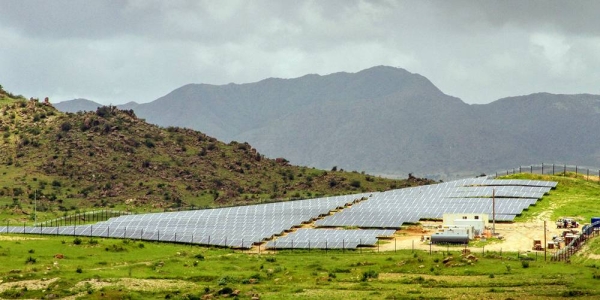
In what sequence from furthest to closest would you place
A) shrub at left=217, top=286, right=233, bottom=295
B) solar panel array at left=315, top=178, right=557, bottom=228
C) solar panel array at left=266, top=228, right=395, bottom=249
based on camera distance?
solar panel array at left=315, top=178, right=557, bottom=228 → solar panel array at left=266, top=228, right=395, bottom=249 → shrub at left=217, top=286, right=233, bottom=295

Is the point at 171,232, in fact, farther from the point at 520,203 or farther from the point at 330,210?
the point at 520,203

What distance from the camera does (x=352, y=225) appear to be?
477 ft

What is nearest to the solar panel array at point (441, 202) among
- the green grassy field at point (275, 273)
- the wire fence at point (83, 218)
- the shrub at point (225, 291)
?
the green grassy field at point (275, 273)

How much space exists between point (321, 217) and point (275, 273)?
47323 millimetres

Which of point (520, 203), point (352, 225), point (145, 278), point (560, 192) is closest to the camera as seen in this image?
point (145, 278)

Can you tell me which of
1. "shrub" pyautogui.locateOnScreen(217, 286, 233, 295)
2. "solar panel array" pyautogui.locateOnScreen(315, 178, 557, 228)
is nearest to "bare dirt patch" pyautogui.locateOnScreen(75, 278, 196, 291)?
"shrub" pyautogui.locateOnScreen(217, 286, 233, 295)

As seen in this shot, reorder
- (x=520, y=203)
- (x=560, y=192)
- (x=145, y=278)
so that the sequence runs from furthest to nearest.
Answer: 1. (x=560, y=192)
2. (x=520, y=203)
3. (x=145, y=278)

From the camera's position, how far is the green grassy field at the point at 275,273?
94.6 m

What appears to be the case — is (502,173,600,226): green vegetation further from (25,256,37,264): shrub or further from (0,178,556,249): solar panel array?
(25,256,37,264): shrub

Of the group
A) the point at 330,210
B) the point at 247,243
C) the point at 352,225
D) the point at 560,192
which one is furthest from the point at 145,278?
the point at 560,192

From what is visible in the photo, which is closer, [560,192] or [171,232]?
[171,232]

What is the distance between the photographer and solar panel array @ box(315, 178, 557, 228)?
148m

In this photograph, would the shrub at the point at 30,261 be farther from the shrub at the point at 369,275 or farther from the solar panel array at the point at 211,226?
the shrub at the point at 369,275

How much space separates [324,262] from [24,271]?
1220 inches
